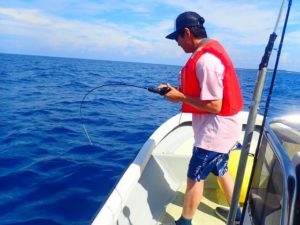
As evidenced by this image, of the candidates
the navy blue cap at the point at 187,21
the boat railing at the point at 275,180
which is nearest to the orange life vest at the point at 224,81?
the navy blue cap at the point at 187,21

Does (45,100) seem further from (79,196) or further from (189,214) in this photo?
(189,214)

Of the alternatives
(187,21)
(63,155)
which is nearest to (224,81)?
(187,21)

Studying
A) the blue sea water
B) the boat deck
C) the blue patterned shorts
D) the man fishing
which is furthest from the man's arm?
the boat deck

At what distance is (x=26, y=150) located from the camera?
6566 millimetres

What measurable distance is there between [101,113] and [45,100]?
11.5 feet

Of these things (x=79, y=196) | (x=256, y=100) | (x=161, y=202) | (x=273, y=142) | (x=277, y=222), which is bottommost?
(x=79, y=196)

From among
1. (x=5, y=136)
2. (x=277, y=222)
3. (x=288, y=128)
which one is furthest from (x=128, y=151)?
(x=277, y=222)

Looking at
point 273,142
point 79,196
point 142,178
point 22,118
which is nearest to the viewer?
point 273,142

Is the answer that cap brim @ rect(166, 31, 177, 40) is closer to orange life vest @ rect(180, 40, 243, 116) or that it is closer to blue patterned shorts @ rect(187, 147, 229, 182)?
orange life vest @ rect(180, 40, 243, 116)

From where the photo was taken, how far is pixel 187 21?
2703 mm

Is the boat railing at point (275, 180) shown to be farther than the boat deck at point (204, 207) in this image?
No

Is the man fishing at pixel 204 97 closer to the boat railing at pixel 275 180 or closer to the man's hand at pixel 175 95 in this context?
the man's hand at pixel 175 95

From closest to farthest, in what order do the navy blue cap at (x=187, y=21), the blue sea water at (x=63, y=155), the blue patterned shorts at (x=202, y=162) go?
the navy blue cap at (x=187, y=21) → the blue patterned shorts at (x=202, y=162) → the blue sea water at (x=63, y=155)

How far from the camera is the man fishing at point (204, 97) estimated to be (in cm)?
262
